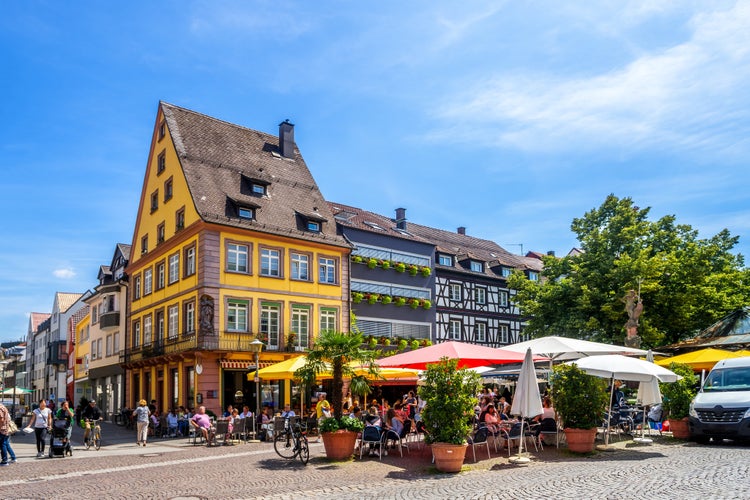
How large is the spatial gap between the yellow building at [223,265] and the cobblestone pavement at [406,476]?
44.8 ft

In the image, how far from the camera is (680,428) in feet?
59.8

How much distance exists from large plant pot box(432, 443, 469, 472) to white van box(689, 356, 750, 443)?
656 centimetres

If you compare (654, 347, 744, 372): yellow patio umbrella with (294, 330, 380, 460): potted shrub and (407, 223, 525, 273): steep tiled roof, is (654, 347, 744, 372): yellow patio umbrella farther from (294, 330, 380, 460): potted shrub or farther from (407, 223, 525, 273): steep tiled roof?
(407, 223, 525, 273): steep tiled roof

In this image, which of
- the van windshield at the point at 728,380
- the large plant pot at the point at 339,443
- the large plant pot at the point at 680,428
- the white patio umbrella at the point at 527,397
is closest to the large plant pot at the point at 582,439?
the white patio umbrella at the point at 527,397

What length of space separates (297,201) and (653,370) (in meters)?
24.0

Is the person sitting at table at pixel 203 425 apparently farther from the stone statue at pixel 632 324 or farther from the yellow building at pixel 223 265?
the stone statue at pixel 632 324

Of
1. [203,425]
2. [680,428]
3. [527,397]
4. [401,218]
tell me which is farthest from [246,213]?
[680,428]

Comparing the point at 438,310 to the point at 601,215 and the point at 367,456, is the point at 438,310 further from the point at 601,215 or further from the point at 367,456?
the point at 367,456

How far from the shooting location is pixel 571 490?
421 inches

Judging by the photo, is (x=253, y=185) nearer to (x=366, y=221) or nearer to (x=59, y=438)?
(x=366, y=221)

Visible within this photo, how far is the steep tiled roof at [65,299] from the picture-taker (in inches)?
2867

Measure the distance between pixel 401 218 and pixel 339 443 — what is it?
34580 millimetres

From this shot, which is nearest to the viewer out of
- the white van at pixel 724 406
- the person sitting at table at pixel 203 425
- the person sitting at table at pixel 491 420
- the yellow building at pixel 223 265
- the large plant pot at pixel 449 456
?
the large plant pot at pixel 449 456

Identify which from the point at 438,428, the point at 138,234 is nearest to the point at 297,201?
the point at 138,234
